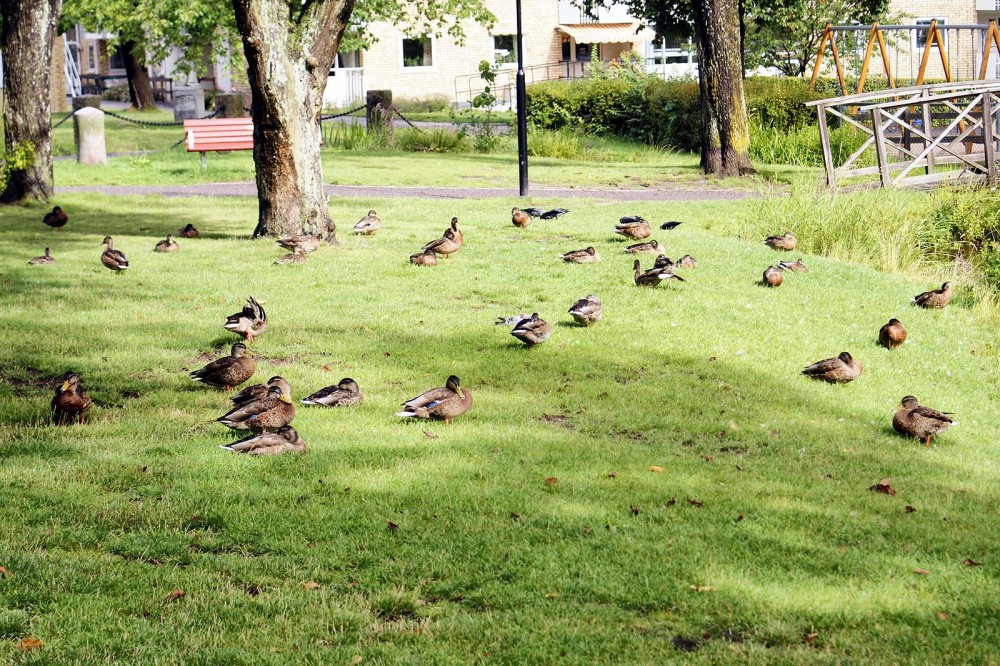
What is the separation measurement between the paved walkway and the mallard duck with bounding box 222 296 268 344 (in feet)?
37.7

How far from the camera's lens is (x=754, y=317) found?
11.4 m

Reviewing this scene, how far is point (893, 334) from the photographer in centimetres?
1061

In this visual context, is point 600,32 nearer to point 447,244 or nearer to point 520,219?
point 520,219

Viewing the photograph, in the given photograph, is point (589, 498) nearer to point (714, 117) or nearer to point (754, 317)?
point (754, 317)

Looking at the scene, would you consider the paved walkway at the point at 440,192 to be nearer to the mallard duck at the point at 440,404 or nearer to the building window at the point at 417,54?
the mallard duck at the point at 440,404

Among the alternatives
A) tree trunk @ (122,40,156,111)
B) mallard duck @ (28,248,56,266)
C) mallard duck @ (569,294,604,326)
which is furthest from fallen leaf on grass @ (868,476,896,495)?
tree trunk @ (122,40,156,111)

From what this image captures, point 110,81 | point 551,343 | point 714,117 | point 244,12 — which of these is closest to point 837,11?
point 714,117

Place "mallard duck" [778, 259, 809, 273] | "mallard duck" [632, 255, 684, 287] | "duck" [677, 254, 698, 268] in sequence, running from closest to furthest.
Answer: "mallard duck" [632, 255, 684, 287], "duck" [677, 254, 698, 268], "mallard duck" [778, 259, 809, 273]

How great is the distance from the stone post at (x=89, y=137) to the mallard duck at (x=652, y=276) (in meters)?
18.8

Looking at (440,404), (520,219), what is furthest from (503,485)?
(520,219)

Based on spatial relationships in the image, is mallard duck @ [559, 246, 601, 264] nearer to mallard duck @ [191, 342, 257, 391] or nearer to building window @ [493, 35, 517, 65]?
mallard duck @ [191, 342, 257, 391]

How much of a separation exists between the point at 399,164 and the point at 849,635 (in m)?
23.6

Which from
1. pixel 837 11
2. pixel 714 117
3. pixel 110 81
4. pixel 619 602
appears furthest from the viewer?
pixel 110 81

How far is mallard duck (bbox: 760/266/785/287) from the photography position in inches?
498
